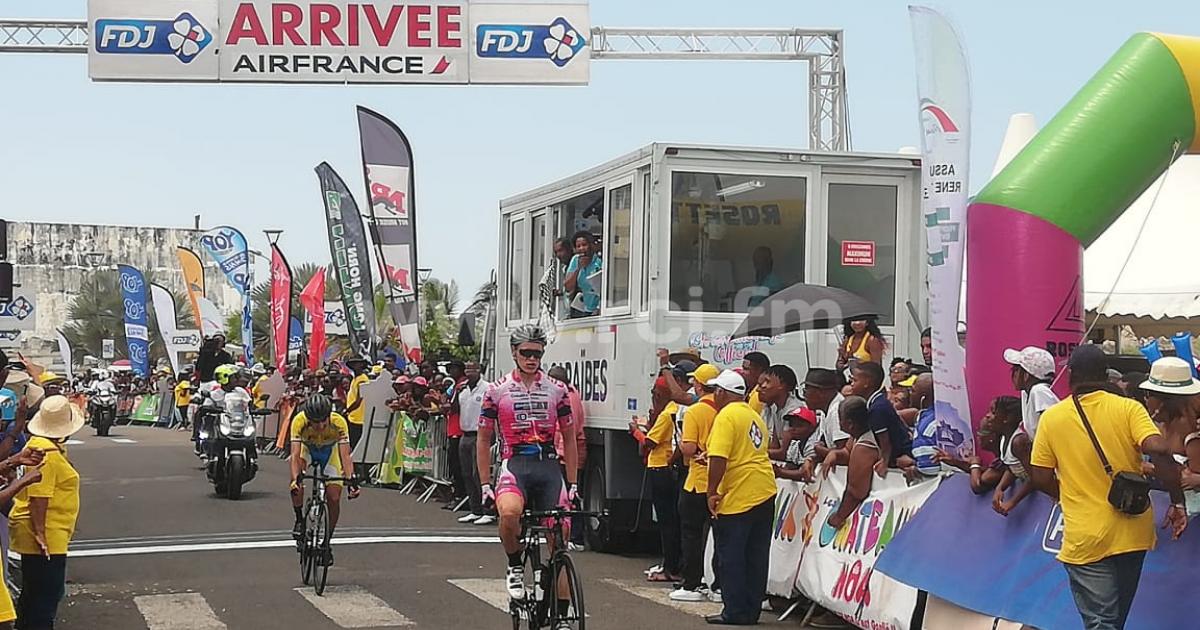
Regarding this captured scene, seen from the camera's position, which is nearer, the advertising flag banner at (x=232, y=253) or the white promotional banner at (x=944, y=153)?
the white promotional banner at (x=944, y=153)

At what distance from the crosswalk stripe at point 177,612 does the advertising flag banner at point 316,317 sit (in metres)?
23.7

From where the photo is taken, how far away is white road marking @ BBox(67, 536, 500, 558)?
14.7 m

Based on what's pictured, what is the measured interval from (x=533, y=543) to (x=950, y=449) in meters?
2.78

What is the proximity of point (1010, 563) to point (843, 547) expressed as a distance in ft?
7.03

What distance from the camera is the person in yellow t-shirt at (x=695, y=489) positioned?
11.5 m

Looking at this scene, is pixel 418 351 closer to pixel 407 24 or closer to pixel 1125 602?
pixel 407 24

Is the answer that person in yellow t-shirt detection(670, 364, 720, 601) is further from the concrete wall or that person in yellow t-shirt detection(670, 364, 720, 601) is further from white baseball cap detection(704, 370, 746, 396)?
the concrete wall

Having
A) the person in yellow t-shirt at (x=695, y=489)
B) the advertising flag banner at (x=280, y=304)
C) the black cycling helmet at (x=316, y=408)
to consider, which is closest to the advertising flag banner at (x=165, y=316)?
the advertising flag banner at (x=280, y=304)

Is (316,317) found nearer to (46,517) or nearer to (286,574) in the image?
(286,574)

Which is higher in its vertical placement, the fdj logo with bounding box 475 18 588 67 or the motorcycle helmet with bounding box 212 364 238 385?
the fdj logo with bounding box 475 18 588 67

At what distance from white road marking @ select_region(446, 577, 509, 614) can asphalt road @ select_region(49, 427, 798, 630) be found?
0.05ft

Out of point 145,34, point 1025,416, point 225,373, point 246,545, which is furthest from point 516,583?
point 225,373

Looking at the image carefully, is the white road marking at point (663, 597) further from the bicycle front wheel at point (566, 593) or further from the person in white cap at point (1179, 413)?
the person in white cap at point (1179, 413)

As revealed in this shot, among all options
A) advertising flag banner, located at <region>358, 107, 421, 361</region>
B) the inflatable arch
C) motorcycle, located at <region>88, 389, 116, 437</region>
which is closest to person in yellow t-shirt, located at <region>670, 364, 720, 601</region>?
the inflatable arch
